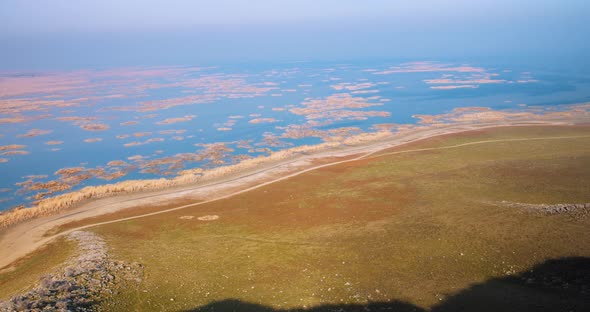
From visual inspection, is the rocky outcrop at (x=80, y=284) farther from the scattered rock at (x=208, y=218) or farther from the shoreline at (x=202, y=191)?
the scattered rock at (x=208, y=218)

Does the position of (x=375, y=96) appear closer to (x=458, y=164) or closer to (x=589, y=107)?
(x=589, y=107)

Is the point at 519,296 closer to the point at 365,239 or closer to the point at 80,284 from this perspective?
the point at 365,239

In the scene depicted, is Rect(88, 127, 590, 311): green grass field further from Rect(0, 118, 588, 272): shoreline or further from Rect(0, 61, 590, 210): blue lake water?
Rect(0, 61, 590, 210): blue lake water

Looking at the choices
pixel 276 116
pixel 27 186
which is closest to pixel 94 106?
pixel 276 116

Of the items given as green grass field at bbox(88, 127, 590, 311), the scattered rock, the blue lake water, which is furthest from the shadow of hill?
the blue lake water

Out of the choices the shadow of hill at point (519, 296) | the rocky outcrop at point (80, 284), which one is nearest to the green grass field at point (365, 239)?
the shadow of hill at point (519, 296)
